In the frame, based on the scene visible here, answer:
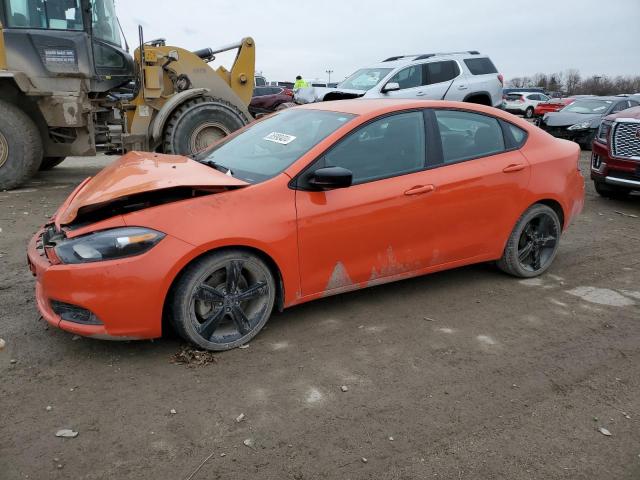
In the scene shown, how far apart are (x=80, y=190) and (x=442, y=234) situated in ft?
8.87

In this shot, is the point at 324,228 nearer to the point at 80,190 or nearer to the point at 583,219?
the point at 80,190

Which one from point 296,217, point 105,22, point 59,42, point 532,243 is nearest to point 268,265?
point 296,217

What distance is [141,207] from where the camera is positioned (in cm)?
337

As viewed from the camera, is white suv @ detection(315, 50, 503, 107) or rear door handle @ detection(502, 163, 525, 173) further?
white suv @ detection(315, 50, 503, 107)

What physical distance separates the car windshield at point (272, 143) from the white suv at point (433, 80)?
311 inches

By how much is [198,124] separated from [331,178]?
18.4 ft

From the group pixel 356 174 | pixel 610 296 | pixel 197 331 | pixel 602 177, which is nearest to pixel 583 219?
pixel 602 177

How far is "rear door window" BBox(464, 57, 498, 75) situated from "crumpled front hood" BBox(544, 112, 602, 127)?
4.31m

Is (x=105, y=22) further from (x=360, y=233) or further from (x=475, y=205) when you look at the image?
(x=475, y=205)

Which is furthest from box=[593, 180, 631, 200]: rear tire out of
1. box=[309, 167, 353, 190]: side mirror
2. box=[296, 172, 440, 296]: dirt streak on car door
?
box=[309, 167, 353, 190]: side mirror

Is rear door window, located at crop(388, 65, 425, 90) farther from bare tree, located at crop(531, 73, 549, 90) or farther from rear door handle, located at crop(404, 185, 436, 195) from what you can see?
bare tree, located at crop(531, 73, 549, 90)

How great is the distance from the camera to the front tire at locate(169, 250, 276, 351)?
10.7 ft

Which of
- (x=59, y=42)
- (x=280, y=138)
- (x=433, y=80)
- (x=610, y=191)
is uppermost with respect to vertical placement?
(x=59, y=42)

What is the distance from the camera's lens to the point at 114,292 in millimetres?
3066
